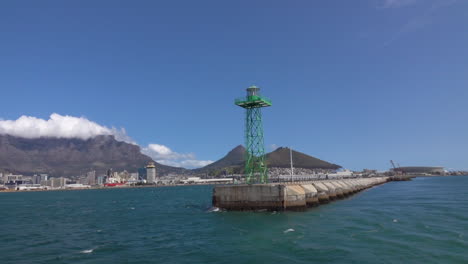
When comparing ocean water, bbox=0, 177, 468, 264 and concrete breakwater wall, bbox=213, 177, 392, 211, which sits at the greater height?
concrete breakwater wall, bbox=213, 177, 392, 211

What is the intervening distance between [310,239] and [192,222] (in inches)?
642

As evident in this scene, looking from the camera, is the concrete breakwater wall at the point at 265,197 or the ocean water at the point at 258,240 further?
the concrete breakwater wall at the point at 265,197

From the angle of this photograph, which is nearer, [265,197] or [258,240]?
[258,240]

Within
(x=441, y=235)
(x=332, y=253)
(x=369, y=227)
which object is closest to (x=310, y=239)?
(x=332, y=253)

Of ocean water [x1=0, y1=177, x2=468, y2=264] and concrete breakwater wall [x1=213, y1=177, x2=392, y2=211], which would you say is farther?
concrete breakwater wall [x1=213, y1=177, x2=392, y2=211]

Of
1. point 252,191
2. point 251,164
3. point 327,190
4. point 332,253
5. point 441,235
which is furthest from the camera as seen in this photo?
point 327,190

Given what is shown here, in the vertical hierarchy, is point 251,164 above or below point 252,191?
above

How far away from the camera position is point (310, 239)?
23297 mm

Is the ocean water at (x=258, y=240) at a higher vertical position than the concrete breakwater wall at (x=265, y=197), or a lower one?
lower

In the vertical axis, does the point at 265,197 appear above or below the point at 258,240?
above

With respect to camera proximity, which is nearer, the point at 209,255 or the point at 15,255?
the point at 209,255

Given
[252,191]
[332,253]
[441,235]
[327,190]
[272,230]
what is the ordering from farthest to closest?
[327,190] < [252,191] < [272,230] < [441,235] < [332,253]

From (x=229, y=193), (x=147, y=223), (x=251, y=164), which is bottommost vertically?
(x=147, y=223)

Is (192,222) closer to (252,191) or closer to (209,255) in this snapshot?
(252,191)
